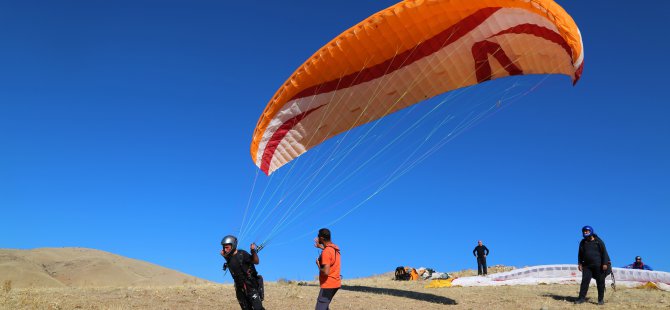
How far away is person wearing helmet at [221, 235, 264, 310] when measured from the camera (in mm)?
6906

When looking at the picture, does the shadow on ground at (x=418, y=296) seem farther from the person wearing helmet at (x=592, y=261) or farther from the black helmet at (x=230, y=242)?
the black helmet at (x=230, y=242)

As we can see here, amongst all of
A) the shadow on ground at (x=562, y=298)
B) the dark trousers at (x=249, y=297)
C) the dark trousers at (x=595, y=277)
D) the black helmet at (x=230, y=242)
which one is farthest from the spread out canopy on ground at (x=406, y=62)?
the dark trousers at (x=249, y=297)

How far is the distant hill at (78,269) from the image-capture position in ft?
98.0

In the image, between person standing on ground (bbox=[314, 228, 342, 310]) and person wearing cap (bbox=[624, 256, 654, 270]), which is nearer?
person standing on ground (bbox=[314, 228, 342, 310])

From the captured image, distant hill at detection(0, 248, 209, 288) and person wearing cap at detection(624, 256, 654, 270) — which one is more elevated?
distant hill at detection(0, 248, 209, 288)

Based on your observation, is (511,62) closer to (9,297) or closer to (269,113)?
(269,113)

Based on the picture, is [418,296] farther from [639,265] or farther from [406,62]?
[639,265]

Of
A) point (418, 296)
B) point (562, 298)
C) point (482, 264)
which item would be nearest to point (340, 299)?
point (418, 296)

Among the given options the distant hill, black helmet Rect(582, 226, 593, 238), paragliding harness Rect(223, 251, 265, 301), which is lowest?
paragliding harness Rect(223, 251, 265, 301)

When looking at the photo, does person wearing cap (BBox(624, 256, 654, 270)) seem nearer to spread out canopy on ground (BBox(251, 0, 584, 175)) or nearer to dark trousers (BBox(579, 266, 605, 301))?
dark trousers (BBox(579, 266, 605, 301))

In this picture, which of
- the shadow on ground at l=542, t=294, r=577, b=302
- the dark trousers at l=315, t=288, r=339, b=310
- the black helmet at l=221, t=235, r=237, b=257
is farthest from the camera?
the shadow on ground at l=542, t=294, r=577, b=302

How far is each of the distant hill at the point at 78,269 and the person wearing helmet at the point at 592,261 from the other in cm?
2339

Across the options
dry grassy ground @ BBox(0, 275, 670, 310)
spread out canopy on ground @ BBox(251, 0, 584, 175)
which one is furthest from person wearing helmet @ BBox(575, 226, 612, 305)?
spread out canopy on ground @ BBox(251, 0, 584, 175)

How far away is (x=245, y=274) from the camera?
6.93 meters
